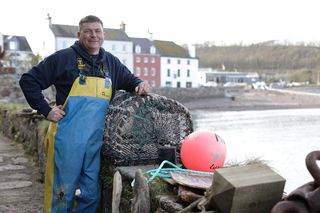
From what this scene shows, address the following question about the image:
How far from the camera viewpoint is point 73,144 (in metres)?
3.20

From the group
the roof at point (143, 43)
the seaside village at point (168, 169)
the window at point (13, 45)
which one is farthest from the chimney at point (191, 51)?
the seaside village at point (168, 169)

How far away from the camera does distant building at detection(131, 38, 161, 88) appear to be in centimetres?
6819

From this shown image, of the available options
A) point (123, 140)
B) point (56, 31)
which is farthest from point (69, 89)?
point (56, 31)

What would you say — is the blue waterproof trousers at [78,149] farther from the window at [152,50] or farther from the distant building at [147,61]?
the window at [152,50]

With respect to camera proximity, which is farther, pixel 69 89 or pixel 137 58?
pixel 137 58

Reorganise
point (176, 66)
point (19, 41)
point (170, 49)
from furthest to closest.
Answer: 1. point (170, 49)
2. point (176, 66)
3. point (19, 41)

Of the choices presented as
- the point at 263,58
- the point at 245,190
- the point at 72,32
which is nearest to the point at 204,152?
the point at 245,190

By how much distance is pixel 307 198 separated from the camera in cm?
175

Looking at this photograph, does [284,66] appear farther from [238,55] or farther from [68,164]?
[68,164]

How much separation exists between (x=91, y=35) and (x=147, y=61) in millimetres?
66202

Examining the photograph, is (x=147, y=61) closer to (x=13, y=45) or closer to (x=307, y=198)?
(x=13, y=45)

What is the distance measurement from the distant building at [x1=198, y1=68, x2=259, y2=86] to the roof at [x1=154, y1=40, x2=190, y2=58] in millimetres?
23232

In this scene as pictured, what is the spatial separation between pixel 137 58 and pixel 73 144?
6576 cm

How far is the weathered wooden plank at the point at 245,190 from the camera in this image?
2012mm
